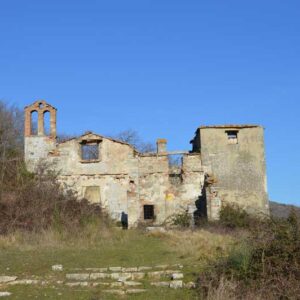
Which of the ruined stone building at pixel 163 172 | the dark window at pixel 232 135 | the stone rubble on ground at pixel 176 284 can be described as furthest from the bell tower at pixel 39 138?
the stone rubble on ground at pixel 176 284

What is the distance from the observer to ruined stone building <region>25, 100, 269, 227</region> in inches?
Answer: 1174

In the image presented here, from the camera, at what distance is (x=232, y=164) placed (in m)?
30.2

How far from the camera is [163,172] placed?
30172 millimetres

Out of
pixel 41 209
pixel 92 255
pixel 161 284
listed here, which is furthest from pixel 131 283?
pixel 41 209

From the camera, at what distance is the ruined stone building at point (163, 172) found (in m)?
29.8

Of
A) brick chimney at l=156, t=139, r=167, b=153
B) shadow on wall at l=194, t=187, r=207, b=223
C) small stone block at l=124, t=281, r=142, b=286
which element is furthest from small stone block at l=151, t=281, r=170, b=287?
brick chimney at l=156, t=139, r=167, b=153

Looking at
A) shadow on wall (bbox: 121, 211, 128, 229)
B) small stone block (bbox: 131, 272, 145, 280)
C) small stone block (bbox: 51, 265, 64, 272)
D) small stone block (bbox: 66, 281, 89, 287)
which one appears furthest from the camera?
shadow on wall (bbox: 121, 211, 128, 229)

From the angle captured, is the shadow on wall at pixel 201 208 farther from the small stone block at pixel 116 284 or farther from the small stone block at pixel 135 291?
the small stone block at pixel 135 291

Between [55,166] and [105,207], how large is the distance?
13.4 feet

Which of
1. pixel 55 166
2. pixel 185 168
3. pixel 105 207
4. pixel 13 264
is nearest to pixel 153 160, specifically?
pixel 185 168

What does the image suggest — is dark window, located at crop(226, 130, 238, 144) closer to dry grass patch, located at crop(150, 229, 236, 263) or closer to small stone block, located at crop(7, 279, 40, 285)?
dry grass patch, located at crop(150, 229, 236, 263)

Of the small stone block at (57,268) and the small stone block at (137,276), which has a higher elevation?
the small stone block at (57,268)

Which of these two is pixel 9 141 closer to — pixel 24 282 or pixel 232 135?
Answer: pixel 232 135

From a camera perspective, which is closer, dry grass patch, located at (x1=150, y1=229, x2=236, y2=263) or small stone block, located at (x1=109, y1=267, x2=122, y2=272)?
small stone block, located at (x1=109, y1=267, x2=122, y2=272)
